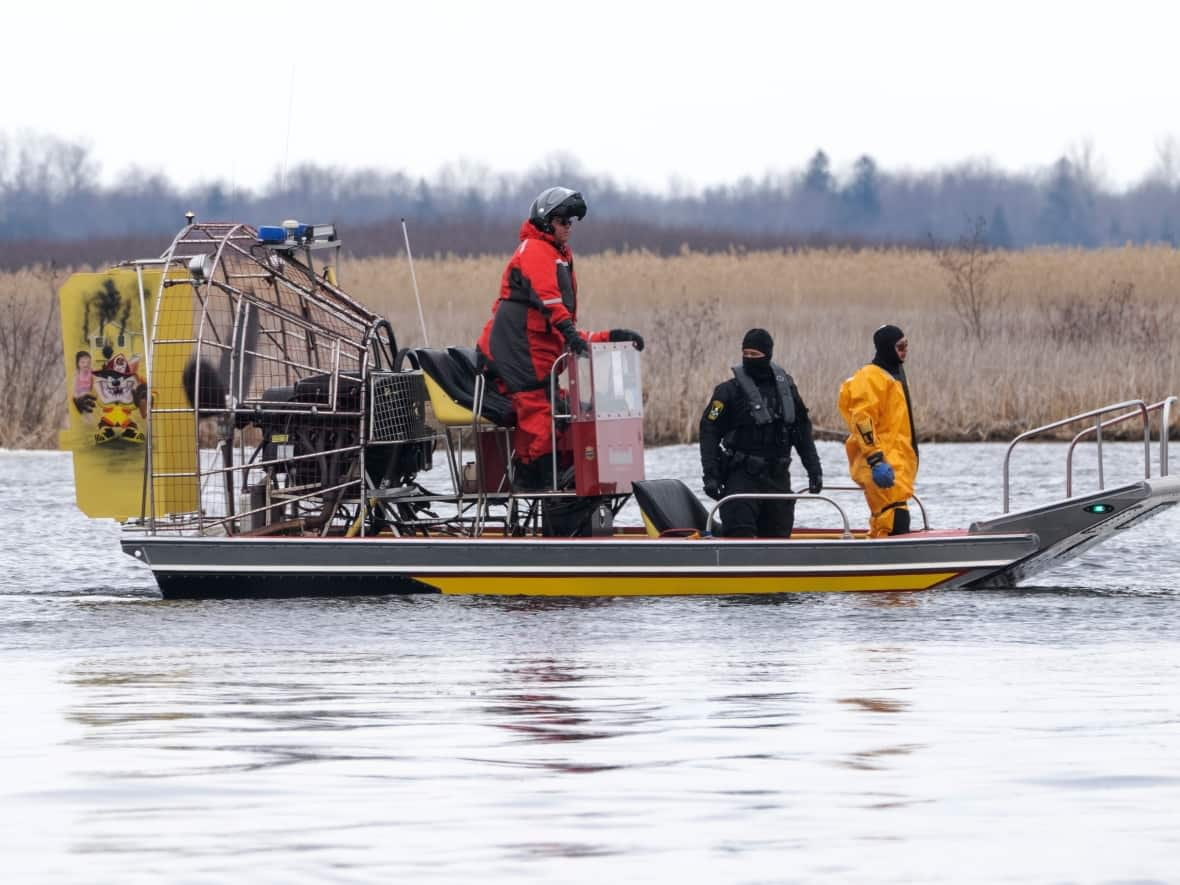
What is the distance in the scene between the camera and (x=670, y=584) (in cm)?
1245

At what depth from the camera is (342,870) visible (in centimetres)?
553

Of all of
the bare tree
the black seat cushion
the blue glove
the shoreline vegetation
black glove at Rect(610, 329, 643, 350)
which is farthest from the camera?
Answer: the bare tree

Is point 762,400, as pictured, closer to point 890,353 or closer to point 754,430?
point 754,430

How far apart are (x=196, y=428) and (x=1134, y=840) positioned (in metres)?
7.31

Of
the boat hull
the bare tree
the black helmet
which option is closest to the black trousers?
the boat hull

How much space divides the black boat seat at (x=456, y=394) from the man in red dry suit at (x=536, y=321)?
95mm

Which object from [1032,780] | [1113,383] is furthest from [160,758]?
[1113,383]

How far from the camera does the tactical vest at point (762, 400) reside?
12.4m

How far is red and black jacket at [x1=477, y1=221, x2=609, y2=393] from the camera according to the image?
1239cm

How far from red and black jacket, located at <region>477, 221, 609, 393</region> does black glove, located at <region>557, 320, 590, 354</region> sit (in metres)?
0.14

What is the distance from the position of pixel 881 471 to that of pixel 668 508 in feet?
4.59

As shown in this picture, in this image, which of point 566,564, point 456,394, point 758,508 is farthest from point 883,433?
point 456,394

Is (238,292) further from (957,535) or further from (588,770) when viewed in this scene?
(588,770)

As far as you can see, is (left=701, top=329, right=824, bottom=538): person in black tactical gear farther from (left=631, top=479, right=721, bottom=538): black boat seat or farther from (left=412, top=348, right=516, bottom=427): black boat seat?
(left=412, top=348, right=516, bottom=427): black boat seat
